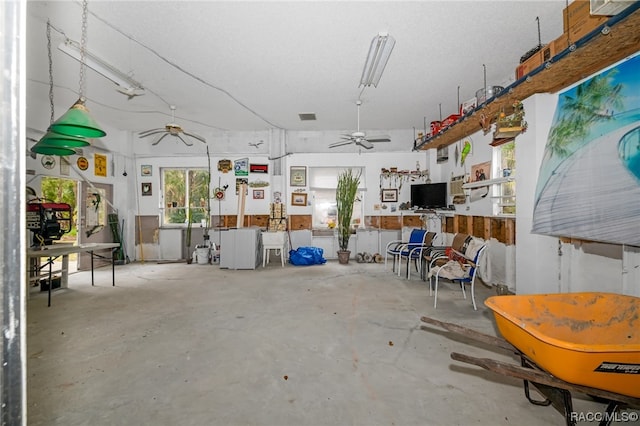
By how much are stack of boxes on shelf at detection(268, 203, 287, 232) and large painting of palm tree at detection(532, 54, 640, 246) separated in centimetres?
515

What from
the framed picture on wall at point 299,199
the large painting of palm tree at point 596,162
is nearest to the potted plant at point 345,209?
the framed picture on wall at point 299,199

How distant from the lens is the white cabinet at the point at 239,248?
20.7ft

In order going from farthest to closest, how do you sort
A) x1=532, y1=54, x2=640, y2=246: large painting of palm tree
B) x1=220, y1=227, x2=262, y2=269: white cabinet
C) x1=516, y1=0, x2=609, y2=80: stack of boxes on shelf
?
x1=220, y1=227, x2=262, y2=269: white cabinet
x1=516, y1=0, x2=609, y2=80: stack of boxes on shelf
x1=532, y1=54, x2=640, y2=246: large painting of palm tree

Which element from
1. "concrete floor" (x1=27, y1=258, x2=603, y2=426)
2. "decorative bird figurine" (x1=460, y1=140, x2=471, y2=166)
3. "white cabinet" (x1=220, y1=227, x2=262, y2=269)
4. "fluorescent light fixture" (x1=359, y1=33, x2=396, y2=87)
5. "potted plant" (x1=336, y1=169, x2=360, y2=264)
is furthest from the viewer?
"potted plant" (x1=336, y1=169, x2=360, y2=264)

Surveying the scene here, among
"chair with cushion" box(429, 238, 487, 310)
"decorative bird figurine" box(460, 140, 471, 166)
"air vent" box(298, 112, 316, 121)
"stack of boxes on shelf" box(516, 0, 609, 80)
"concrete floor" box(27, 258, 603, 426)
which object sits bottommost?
"concrete floor" box(27, 258, 603, 426)

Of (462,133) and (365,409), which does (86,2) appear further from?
(462,133)

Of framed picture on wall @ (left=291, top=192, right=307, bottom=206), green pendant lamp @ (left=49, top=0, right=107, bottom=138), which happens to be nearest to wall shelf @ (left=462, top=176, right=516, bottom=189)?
framed picture on wall @ (left=291, top=192, right=307, bottom=206)

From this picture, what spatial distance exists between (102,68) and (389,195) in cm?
615

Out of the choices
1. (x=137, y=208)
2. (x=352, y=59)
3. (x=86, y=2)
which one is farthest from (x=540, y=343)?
(x=137, y=208)

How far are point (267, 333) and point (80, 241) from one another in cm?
577

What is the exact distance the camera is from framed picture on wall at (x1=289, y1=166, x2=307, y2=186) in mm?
7457

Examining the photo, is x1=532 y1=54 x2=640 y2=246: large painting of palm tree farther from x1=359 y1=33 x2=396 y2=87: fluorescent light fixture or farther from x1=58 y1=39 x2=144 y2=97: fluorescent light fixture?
x1=58 y1=39 x2=144 y2=97: fluorescent light fixture

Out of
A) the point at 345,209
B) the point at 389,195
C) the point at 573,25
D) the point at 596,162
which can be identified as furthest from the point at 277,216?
the point at 573,25

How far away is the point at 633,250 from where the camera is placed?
2621 millimetres
